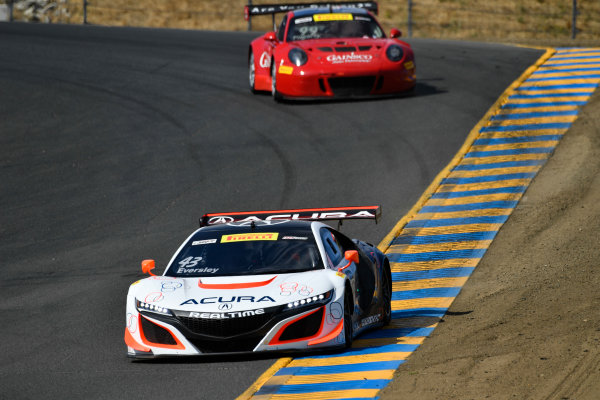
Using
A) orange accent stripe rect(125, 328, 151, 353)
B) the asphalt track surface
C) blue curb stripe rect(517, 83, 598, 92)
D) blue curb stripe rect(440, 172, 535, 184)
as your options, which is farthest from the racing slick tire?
blue curb stripe rect(517, 83, 598, 92)

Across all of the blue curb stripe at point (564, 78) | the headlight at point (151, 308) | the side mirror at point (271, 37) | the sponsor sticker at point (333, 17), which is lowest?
the blue curb stripe at point (564, 78)

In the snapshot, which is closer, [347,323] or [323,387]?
[323,387]

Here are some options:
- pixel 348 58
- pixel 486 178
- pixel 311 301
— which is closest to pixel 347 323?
pixel 311 301

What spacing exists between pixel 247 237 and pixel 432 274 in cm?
357

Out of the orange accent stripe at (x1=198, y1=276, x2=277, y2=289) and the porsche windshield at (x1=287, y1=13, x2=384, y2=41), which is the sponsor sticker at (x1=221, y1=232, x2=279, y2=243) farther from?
the porsche windshield at (x1=287, y1=13, x2=384, y2=41)

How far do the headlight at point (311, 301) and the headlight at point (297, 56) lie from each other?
12047 mm

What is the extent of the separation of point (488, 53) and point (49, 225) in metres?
14.3

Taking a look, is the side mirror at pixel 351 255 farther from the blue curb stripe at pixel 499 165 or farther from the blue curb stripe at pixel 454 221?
the blue curb stripe at pixel 499 165

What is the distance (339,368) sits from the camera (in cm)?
881

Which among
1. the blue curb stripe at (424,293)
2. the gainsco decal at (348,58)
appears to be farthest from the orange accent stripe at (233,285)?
the gainsco decal at (348,58)

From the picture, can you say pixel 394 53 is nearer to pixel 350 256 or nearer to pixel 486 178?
pixel 486 178

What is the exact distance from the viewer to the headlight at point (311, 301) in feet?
29.7

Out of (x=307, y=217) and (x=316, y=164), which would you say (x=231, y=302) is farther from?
(x=316, y=164)

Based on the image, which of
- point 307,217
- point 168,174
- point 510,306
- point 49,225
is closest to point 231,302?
point 307,217
